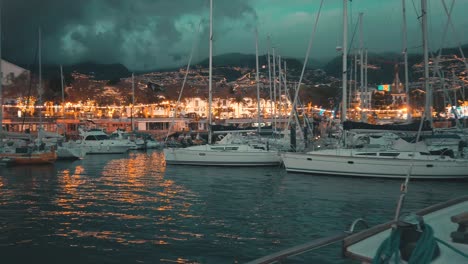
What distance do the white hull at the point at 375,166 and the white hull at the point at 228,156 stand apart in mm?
4279

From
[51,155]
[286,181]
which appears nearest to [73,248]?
[286,181]

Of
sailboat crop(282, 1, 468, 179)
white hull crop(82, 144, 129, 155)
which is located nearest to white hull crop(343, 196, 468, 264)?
sailboat crop(282, 1, 468, 179)

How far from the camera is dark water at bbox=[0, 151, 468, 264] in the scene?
459 inches

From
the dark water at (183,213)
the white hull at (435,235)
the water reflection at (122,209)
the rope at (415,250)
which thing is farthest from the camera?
the water reflection at (122,209)

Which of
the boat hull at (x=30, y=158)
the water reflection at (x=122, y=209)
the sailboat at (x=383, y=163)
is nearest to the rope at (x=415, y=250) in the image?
the water reflection at (x=122, y=209)

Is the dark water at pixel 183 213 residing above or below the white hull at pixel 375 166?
below

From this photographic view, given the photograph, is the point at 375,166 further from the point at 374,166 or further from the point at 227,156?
the point at 227,156

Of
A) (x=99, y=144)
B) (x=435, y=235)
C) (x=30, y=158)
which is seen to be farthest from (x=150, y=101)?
(x=435, y=235)

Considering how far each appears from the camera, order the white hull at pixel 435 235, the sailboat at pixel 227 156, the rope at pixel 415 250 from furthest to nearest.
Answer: the sailboat at pixel 227 156 < the white hull at pixel 435 235 < the rope at pixel 415 250

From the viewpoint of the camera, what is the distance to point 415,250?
3.62 m

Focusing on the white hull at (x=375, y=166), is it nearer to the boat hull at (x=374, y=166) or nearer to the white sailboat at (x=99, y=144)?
the boat hull at (x=374, y=166)

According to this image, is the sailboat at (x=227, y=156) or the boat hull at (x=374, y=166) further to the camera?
the sailboat at (x=227, y=156)

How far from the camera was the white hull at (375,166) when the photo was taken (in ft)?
79.1

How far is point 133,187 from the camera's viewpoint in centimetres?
2325
